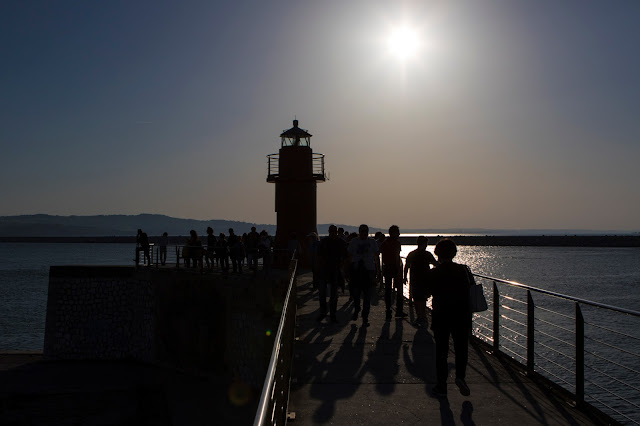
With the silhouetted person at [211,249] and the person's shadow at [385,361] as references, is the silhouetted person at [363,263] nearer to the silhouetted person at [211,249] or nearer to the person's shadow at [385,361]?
the person's shadow at [385,361]

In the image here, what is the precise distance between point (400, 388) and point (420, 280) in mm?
2778

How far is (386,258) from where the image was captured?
9.76m

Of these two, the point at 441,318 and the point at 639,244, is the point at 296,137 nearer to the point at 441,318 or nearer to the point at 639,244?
the point at 441,318

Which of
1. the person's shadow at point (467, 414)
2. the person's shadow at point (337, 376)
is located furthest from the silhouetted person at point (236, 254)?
the person's shadow at point (467, 414)

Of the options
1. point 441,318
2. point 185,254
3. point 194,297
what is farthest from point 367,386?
point 185,254

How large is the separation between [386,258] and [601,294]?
126ft

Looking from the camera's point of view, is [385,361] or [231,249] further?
[231,249]

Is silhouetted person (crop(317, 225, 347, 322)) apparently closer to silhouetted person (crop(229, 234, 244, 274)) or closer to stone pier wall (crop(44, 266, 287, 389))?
stone pier wall (crop(44, 266, 287, 389))

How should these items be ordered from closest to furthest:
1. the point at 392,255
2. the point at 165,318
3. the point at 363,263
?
the point at 363,263, the point at 392,255, the point at 165,318

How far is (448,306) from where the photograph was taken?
527 centimetres

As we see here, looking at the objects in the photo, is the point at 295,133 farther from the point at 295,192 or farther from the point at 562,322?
the point at 562,322

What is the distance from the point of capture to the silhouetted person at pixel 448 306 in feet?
17.2

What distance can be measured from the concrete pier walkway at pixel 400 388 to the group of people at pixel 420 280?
35 cm

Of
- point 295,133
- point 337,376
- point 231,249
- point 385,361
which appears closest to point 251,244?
A: point 231,249
